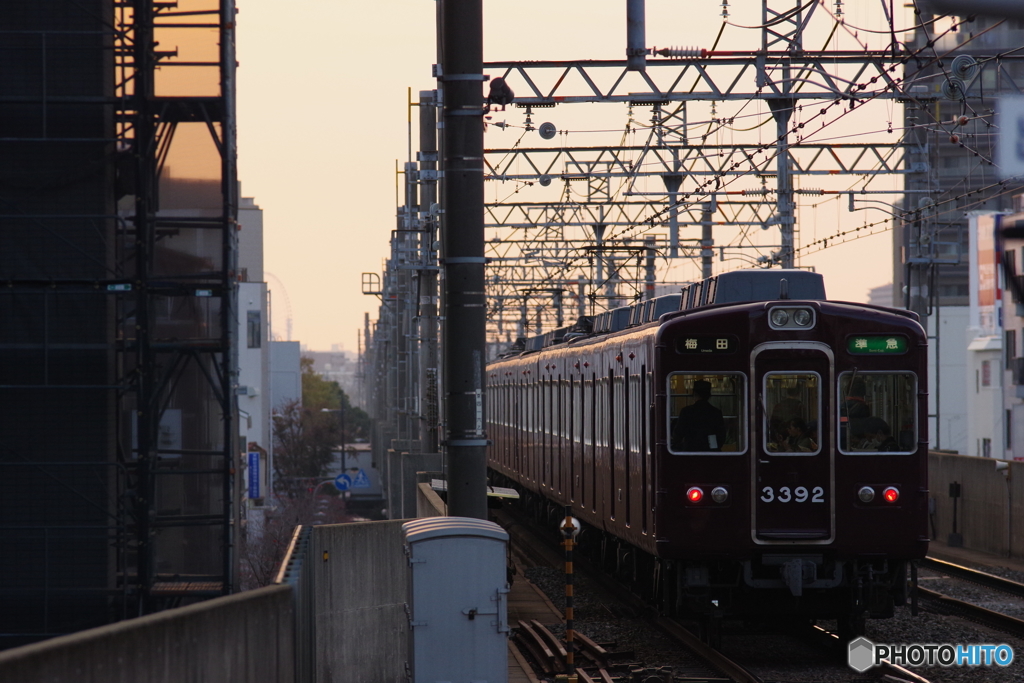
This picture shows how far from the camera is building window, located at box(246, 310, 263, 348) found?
6312 centimetres

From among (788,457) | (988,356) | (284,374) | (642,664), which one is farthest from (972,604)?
(284,374)

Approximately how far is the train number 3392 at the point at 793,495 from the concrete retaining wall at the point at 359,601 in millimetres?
2766

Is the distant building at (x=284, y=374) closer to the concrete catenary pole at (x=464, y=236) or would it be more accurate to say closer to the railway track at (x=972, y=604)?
the railway track at (x=972, y=604)

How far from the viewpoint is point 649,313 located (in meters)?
13.3

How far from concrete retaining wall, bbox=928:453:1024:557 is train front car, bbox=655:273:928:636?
27.1 ft

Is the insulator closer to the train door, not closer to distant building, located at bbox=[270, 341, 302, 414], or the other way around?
the train door

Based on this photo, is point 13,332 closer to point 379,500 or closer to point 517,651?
point 517,651

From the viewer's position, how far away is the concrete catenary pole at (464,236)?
850cm

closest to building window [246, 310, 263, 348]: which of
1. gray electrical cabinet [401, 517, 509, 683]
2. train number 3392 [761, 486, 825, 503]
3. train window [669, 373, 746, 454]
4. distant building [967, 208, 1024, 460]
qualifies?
distant building [967, 208, 1024, 460]

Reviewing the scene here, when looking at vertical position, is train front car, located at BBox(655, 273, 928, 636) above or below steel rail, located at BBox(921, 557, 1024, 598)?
above

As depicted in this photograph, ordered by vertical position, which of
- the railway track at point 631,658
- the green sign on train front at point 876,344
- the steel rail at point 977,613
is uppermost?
the green sign on train front at point 876,344

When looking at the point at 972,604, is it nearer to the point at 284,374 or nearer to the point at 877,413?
the point at 877,413

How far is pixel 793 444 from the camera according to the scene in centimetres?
1052

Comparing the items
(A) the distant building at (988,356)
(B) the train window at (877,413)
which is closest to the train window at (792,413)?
(B) the train window at (877,413)
